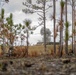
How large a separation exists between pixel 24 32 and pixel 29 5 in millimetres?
5254

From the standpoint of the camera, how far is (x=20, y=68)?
10414mm

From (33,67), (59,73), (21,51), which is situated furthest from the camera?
(21,51)

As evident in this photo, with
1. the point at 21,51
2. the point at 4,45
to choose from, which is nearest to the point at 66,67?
the point at 21,51

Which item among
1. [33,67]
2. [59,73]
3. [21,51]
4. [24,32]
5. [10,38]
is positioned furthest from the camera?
[24,32]

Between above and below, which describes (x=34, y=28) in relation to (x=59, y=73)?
above

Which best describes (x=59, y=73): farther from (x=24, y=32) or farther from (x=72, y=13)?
(x=72, y=13)

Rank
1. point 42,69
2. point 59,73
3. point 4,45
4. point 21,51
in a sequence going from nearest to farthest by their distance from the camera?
point 59,73 < point 42,69 < point 21,51 < point 4,45

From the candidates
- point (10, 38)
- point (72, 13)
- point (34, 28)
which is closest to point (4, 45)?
point (10, 38)

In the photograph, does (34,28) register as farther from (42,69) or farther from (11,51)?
(42,69)

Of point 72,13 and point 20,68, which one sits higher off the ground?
point 72,13

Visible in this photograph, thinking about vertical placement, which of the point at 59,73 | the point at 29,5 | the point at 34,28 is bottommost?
the point at 59,73

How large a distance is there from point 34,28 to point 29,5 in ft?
10.9

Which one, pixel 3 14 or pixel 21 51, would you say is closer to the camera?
pixel 21 51

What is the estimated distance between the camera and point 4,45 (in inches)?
1138
